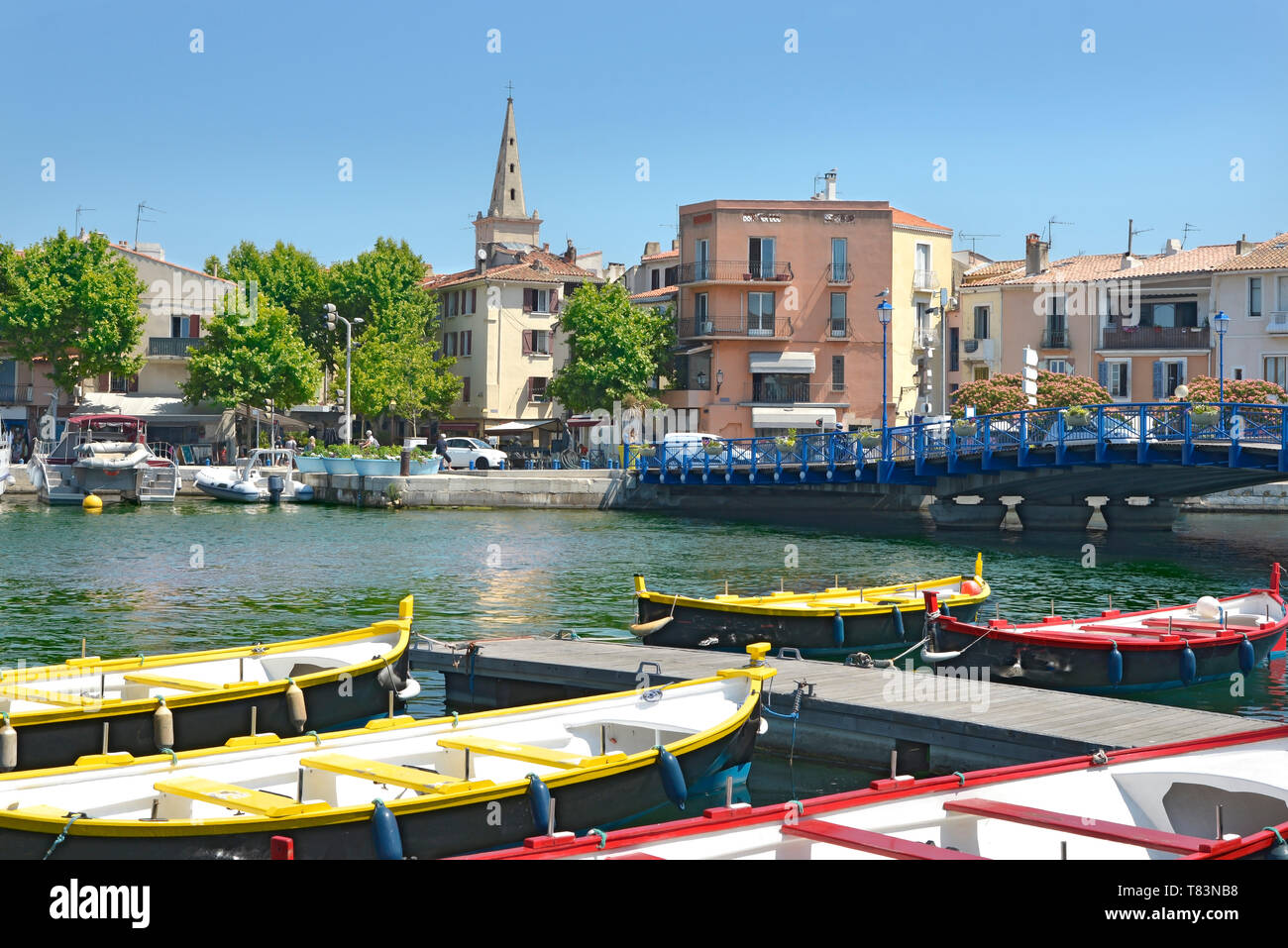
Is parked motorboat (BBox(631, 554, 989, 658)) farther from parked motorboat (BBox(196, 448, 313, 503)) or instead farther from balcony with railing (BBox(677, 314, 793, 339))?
balcony with railing (BBox(677, 314, 793, 339))

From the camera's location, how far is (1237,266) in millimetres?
64938

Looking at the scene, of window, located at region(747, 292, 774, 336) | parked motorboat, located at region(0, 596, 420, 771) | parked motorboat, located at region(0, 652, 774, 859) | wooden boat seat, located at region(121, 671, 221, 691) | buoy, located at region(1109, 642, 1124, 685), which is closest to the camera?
parked motorboat, located at region(0, 652, 774, 859)

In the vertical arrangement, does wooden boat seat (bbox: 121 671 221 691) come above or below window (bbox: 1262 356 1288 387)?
below

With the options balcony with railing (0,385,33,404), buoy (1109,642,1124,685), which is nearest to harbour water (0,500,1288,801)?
buoy (1109,642,1124,685)

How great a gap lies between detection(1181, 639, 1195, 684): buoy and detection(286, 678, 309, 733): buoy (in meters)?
12.8

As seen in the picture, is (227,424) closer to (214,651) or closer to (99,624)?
(99,624)

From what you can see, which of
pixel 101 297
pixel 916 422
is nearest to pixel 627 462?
pixel 916 422

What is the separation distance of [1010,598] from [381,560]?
662 inches

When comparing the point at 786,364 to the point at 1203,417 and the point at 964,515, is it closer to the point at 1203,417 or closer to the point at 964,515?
the point at 964,515

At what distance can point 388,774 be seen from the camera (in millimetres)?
11367

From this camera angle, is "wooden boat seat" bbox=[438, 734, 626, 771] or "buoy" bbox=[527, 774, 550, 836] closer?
"buoy" bbox=[527, 774, 550, 836]

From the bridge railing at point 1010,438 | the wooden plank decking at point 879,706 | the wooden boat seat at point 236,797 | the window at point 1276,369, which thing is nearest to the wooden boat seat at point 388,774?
the wooden boat seat at point 236,797

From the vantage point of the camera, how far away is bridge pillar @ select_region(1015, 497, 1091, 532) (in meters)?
51.5

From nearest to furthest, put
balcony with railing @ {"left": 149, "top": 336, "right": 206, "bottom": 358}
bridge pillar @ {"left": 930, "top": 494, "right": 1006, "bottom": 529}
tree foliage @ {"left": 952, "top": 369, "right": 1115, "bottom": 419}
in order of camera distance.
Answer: bridge pillar @ {"left": 930, "top": 494, "right": 1006, "bottom": 529} → tree foliage @ {"left": 952, "top": 369, "right": 1115, "bottom": 419} → balcony with railing @ {"left": 149, "top": 336, "right": 206, "bottom": 358}
